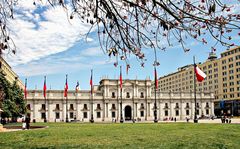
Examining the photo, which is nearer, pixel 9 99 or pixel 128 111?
pixel 9 99

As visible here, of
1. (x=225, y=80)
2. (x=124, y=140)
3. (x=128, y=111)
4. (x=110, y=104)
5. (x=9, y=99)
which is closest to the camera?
(x=124, y=140)

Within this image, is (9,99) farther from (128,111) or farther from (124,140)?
(128,111)

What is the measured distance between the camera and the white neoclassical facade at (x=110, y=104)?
6909 centimetres

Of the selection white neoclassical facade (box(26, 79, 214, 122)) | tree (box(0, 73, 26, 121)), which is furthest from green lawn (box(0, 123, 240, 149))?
white neoclassical facade (box(26, 79, 214, 122))

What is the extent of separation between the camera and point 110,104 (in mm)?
73625

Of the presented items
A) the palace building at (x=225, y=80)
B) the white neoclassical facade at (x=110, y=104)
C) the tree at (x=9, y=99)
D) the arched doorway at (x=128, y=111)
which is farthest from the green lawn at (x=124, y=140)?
the palace building at (x=225, y=80)

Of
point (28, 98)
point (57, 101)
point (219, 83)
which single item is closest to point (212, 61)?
point (219, 83)

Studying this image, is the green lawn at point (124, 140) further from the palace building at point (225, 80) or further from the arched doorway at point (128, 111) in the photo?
the palace building at point (225, 80)

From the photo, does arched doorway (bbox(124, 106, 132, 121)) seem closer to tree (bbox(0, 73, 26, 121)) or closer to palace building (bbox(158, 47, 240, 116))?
palace building (bbox(158, 47, 240, 116))

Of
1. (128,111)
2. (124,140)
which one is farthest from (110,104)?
(124,140)

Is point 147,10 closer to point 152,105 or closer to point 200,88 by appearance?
point 152,105

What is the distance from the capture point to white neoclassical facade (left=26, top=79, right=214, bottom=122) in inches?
2720

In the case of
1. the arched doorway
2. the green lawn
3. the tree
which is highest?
the tree

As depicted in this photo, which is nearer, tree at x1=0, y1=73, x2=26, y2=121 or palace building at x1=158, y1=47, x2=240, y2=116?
tree at x1=0, y1=73, x2=26, y2=121
